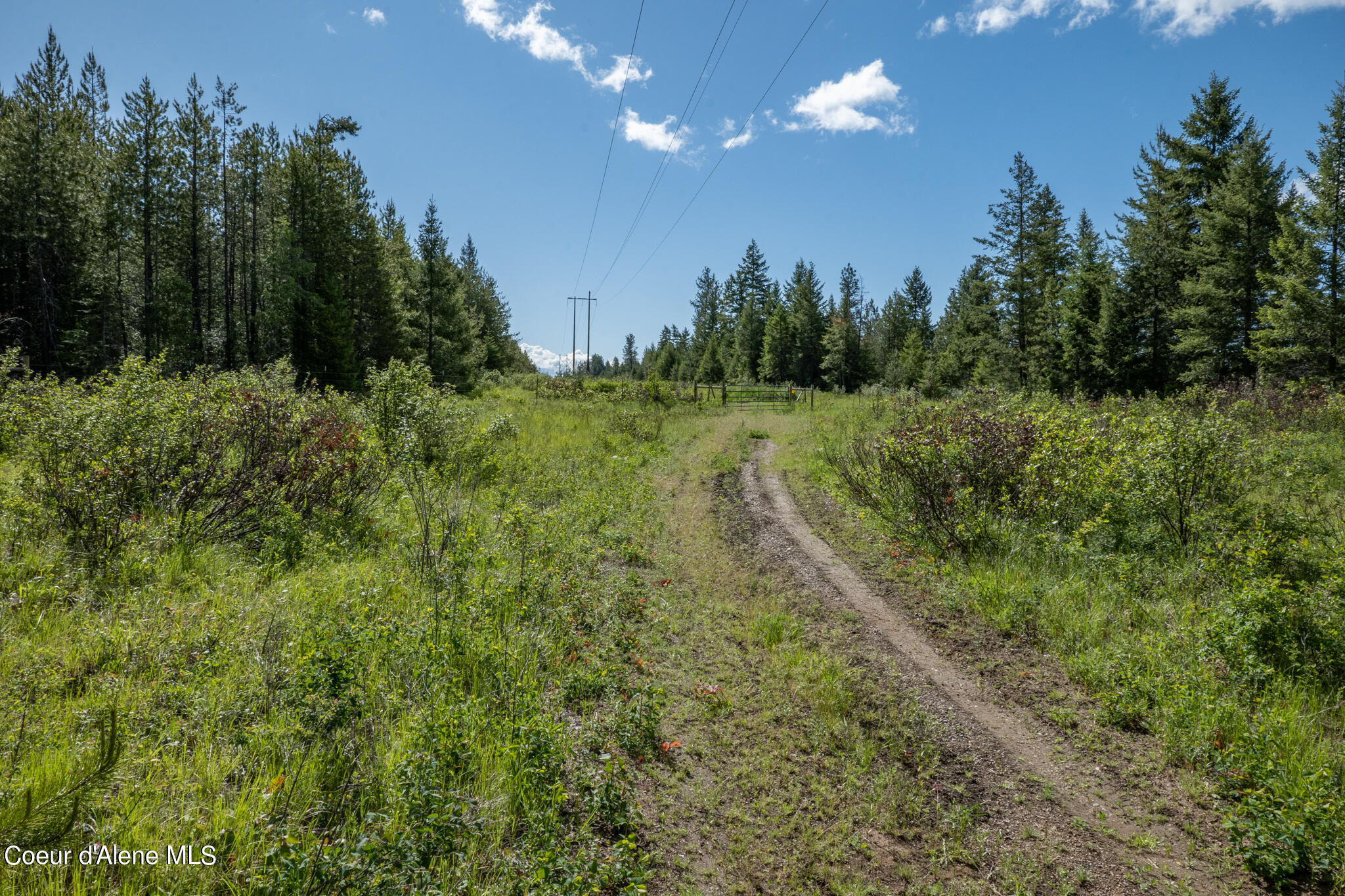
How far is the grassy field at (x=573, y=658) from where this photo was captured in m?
2.74

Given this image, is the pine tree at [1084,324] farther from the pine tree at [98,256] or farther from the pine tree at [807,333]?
the pine tree at [98,256]

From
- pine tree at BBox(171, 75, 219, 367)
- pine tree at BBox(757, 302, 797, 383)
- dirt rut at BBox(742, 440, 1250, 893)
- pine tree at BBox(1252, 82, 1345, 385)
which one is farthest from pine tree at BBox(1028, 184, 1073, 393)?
pine tree at BBox(171, 75, 219, 367)

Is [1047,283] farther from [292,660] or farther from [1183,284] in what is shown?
[292,660]

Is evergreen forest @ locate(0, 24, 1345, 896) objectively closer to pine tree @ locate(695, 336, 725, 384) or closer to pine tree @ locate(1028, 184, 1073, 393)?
pine tree @ locate(1028, 184, 1073, 393)

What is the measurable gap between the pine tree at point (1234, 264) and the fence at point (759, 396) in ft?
57.0

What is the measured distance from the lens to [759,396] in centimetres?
3478

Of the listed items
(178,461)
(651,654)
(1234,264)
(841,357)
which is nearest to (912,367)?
(841,357)

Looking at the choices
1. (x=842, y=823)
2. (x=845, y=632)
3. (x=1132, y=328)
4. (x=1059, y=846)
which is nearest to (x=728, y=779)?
(x=842, y=823)

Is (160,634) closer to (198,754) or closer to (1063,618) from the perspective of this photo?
(198,754)

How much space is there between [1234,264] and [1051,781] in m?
30.4

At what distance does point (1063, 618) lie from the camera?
5461 mm

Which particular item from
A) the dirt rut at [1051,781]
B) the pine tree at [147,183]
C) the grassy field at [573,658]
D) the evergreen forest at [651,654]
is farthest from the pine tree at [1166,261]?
the pine tree at [147,183]

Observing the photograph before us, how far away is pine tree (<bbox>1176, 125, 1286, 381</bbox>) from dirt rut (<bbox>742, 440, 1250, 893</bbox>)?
90.0 ft

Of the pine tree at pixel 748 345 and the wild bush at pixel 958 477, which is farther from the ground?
the pine tree at pixel 748 345
